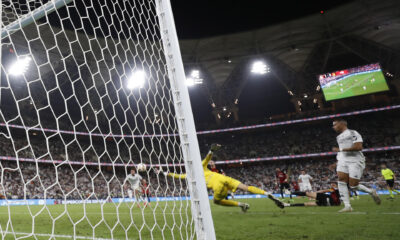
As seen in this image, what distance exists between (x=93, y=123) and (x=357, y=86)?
26.6 m

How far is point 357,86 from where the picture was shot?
2483 centimetres

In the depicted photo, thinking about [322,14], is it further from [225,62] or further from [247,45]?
[225,62]

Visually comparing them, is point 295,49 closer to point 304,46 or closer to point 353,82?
point 304,46

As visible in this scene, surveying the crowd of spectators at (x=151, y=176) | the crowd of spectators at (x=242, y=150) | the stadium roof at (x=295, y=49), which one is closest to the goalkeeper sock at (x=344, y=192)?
the crowd of spectators at (x=151, y=176)

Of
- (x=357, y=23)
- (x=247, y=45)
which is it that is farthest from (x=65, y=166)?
(x=357, y=23)

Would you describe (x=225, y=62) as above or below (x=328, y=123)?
above

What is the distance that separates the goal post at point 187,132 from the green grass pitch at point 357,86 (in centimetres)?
2662

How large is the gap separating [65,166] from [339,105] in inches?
1218

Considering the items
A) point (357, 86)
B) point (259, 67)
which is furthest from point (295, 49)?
point (357, 86)

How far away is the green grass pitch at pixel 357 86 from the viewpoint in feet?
78.9

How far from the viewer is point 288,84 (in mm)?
Answer: 30469

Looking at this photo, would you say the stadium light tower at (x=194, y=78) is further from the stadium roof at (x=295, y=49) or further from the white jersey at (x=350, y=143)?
the white jersey at (x=350, y=143)

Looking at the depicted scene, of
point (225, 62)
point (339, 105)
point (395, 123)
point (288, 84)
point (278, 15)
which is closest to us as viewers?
point (278, 15)

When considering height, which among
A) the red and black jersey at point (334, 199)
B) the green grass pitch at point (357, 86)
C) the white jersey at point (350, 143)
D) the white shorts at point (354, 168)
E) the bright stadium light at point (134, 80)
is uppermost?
the green grass pitch at point (357, 86)
